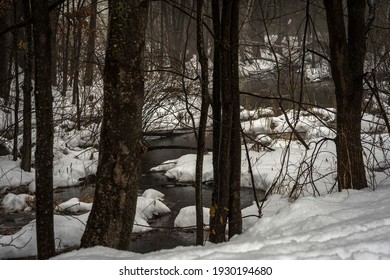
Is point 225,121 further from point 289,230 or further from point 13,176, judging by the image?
point 13,176

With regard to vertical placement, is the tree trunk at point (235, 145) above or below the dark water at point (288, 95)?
below

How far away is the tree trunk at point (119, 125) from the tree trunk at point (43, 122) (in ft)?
2.11

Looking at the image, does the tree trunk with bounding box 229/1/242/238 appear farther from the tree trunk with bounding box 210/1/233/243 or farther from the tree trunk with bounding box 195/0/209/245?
the tree trunk with bounding box 195/0/209/245

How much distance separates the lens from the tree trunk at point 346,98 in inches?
155

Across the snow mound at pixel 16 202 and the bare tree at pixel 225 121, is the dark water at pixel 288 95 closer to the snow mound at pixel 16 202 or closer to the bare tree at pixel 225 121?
the snow mound at pixel 16 202

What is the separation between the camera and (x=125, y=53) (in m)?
2.57

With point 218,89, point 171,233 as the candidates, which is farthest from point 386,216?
point 171,233

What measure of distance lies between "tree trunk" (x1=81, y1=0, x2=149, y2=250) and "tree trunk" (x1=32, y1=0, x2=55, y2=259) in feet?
2.11

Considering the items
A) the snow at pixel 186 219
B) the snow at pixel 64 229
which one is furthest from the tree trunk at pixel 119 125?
the snow at pixel 186 219

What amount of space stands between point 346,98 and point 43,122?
2.90 m

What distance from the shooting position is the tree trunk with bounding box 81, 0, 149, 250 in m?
2.57

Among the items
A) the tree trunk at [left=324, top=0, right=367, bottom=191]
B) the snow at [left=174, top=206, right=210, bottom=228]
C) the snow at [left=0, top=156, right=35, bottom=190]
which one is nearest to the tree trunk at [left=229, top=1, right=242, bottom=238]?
the tree trunk at [left=324, top=0, right=367, bottom=191]

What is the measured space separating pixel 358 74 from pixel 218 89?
153 cm

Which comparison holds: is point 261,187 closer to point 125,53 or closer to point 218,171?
point 218,171
